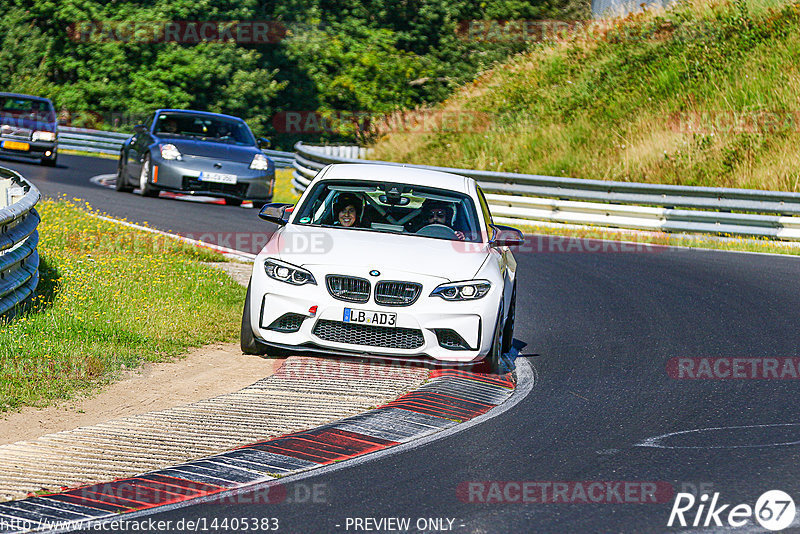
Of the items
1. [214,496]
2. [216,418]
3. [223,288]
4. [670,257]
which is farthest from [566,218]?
[214,496]

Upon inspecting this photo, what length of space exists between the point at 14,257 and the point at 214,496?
4.41 m

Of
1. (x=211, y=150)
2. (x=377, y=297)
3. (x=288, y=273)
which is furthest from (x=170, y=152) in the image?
(x=377, y=297)

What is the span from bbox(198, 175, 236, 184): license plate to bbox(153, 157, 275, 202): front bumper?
0.16ft

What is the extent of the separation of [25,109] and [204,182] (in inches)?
408

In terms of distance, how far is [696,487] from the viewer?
5641 millimetres

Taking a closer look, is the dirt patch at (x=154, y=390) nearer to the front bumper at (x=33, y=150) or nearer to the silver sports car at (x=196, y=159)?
the silver sports car at (x=196, y=159)

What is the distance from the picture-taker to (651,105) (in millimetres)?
28344

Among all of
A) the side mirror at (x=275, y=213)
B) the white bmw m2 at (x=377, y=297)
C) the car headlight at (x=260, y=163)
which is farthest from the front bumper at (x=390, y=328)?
the car headlight at (x=260, y=163)

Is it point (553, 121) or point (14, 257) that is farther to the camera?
point (553, 121)

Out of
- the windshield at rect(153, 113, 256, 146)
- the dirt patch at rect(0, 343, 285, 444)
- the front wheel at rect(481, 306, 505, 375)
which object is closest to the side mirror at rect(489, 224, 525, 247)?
the front wheel at rect(481, 306, 505, 375)

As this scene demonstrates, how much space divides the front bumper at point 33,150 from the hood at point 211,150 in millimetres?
8486

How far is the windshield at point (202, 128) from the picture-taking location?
2031cm

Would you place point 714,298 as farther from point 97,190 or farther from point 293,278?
point 97,190

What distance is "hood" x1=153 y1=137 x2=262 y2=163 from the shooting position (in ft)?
62.9
